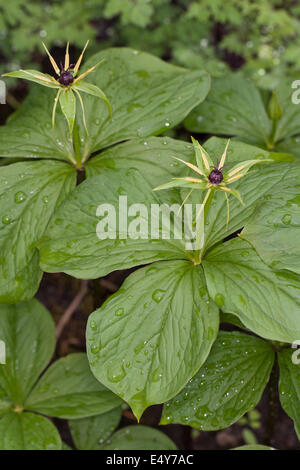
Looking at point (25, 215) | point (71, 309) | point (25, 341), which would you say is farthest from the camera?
point (71, 309)

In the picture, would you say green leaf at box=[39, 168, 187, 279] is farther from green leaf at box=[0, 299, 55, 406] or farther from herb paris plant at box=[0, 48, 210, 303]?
green leaf at box=[0, 299, 55, 406]

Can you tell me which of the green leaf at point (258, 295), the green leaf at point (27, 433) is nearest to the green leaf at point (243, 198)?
the green leaf at point (258, 295)

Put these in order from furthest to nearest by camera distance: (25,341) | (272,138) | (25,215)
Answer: (272,138)
(25,341)
(25,215)

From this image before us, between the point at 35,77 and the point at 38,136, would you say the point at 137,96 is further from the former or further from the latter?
the point at 35,77

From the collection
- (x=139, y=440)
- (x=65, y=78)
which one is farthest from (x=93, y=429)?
(x=65, y=78)
